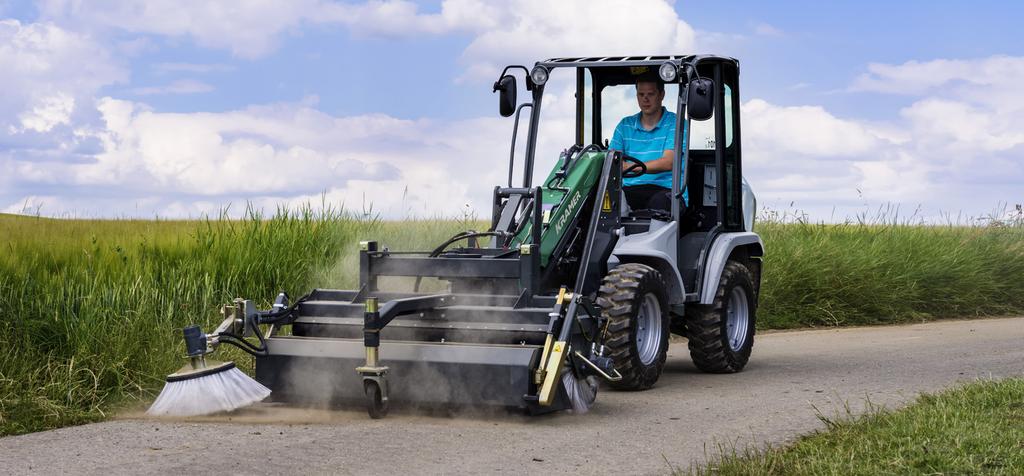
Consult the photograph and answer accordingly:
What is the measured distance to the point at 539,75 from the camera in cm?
1125

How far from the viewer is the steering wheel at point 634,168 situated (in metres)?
10.7

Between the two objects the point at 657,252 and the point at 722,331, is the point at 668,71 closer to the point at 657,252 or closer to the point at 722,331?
the point at 657,252

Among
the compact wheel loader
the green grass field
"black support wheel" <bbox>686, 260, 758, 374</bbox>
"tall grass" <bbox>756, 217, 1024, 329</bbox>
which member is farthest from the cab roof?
"tall grass" <bbox>756, 217, 1024, 329</bbox>

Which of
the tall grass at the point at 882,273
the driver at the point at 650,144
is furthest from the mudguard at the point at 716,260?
the tall grass at the point at 882,273

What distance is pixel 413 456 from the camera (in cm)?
704

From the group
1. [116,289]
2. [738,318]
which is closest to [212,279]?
[116,289]

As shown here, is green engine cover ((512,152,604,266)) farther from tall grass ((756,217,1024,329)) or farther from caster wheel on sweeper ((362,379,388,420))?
tall grass ((756,217,1024,329))

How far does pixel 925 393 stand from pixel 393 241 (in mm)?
7683

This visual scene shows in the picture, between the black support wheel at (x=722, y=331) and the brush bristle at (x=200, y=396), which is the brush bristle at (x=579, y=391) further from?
the black support wheel at (x=722, y=331)

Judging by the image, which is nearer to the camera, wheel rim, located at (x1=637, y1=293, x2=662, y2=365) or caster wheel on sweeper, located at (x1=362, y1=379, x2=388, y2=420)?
caster wheel on sweeper, located at (x1=362, y1=379, x2=388, y2=420)

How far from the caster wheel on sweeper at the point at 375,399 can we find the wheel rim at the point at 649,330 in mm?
2380

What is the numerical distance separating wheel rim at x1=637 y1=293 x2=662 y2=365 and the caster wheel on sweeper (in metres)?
2.38

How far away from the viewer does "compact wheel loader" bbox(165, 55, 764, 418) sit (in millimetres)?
8117

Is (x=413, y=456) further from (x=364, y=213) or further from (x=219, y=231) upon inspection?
(x=364, y=213)
